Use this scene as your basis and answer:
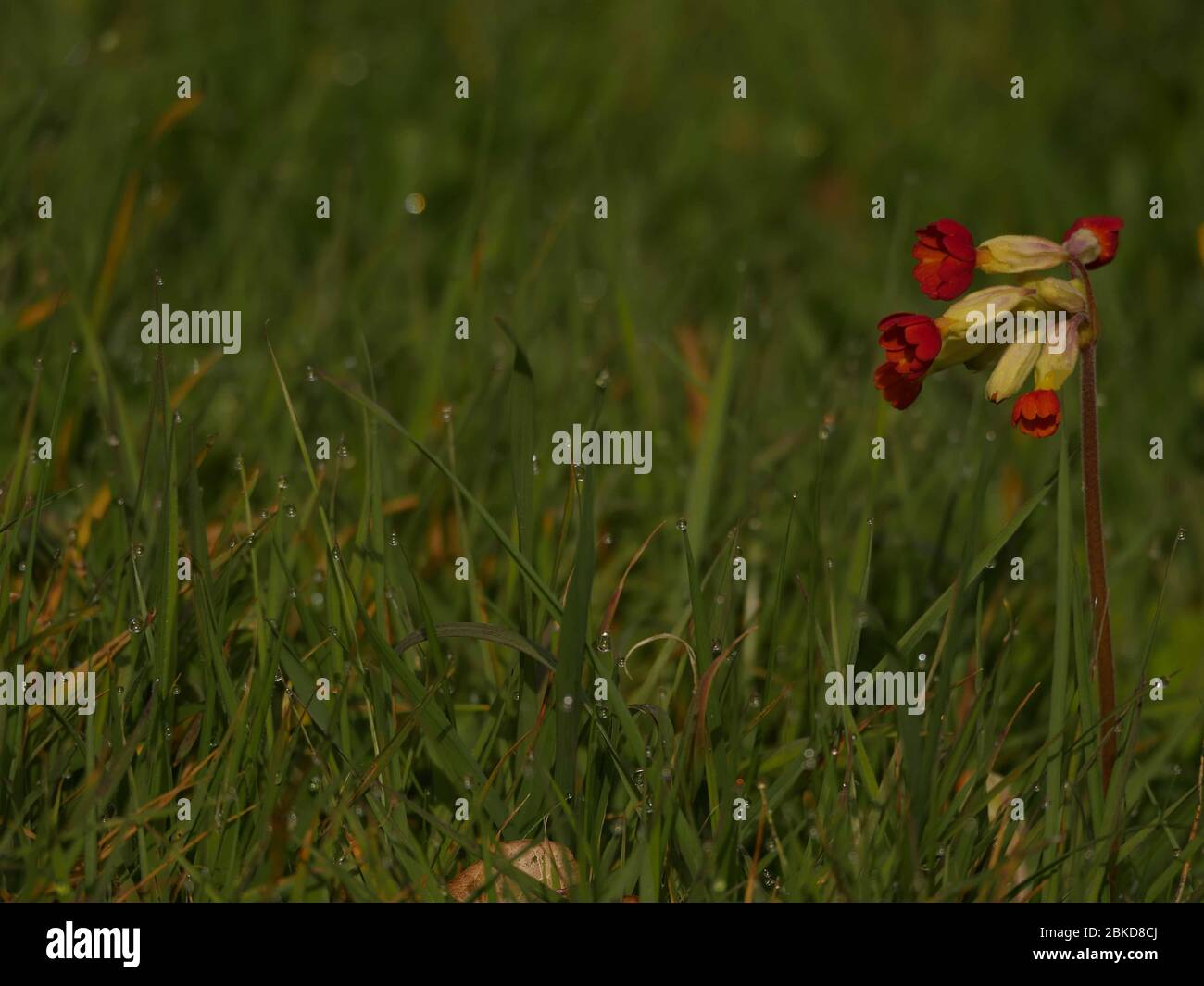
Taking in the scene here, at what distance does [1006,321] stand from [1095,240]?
146 mm

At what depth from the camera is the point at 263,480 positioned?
7.49 feet

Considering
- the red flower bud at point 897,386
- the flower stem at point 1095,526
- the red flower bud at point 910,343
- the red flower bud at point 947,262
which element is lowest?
the flower stem at point 1095,526

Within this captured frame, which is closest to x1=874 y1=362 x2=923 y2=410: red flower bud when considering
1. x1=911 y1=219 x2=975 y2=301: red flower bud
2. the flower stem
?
x1=911 y1=219 x2=975 y2=301: red flower bud

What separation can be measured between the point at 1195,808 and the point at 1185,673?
2.07ft

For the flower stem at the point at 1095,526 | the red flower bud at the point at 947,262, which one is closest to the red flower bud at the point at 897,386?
the red flower bud at the point at 947,262

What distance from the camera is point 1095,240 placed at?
1629mm

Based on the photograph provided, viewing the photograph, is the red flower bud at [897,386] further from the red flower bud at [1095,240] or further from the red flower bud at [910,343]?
the red flower bud at [1095,240]

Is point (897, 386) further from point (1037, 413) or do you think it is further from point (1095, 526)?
point (1095, 526)

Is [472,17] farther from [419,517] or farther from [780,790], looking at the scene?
[780,790]

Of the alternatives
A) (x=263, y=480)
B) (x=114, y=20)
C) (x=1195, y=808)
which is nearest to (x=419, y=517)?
(x=263, y=480)

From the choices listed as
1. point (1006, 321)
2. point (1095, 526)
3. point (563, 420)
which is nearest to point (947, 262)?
point (1006, 321)

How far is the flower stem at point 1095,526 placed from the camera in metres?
1.64

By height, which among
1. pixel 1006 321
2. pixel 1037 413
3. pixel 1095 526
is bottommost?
pixel 1095 526

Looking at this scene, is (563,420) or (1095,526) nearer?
(1095,526)
